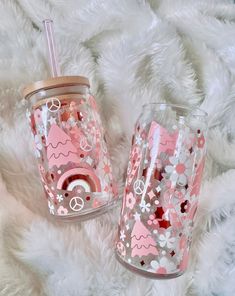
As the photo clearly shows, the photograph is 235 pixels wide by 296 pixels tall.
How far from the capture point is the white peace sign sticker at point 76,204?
2.26 feet

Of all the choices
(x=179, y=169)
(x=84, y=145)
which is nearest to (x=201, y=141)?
(x=179, y=169)

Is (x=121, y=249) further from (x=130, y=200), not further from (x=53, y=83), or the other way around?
(x=53, y=83)

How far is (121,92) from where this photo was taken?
813 millimetres

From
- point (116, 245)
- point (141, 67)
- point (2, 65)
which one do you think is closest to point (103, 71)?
point (141, 67)

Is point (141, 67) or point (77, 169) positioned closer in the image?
point (77, 169)

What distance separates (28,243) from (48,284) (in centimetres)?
7

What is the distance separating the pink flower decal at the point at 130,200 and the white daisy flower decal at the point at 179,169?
2.5 inches

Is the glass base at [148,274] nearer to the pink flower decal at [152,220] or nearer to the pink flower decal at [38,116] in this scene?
the pink flower decal at [152,220]

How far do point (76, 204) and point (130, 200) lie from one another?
8 centimetres

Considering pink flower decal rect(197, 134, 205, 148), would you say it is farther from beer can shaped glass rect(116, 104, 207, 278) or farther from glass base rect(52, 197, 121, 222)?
glass base rect(52, 197, 121, 222)

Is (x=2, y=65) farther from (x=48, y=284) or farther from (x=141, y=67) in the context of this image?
(x=48, y=284)

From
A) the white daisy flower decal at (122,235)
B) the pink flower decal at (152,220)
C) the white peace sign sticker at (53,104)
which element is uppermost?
the white peace sign sticker at (53,104)

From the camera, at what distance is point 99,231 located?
0.76 metres

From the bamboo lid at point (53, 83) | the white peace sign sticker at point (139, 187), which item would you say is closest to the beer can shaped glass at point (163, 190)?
the white peace sign sticker at point (139, 187)
